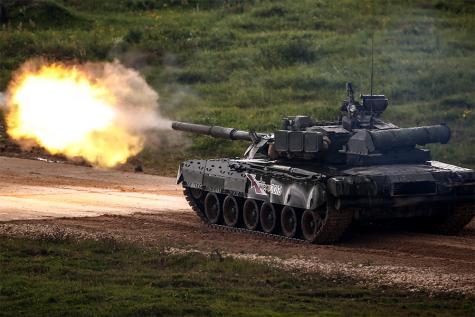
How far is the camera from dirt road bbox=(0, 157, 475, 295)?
24.0 m

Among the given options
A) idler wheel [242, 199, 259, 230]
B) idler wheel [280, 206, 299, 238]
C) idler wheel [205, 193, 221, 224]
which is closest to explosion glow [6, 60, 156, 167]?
idler wheel [205, 193, 221, 224]

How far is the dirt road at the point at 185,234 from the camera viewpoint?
23953mm

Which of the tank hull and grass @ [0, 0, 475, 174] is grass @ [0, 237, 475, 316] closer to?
the tank hull

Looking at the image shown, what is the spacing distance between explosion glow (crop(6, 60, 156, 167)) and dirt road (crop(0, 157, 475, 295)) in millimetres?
1487

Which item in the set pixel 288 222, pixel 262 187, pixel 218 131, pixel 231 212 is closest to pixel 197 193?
pixel 231 212

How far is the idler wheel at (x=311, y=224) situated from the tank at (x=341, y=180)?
0.02 metres

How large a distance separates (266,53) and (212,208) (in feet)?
79.2

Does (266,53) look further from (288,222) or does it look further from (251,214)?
(288,222)

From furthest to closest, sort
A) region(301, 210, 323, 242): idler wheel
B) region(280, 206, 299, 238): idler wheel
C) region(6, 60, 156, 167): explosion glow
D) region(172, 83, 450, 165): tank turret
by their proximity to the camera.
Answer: region(6, 60, 156, 167): explosion glow → region(280, 206, 299, 238): idler wheel → region(172, 83, 450, 165): tank turret → region(301, 210, 323, 242): idler wheel

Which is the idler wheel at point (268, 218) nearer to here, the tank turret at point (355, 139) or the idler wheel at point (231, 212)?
the idler wheel at point (231, 212)

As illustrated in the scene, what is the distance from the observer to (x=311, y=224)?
1103 inches

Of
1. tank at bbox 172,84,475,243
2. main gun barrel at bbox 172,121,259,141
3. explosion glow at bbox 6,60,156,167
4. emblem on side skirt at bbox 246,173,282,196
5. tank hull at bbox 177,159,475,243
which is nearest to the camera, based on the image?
tank hull at bbox 177,159,475,243

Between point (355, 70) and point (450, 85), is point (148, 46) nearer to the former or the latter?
point (355, 70)

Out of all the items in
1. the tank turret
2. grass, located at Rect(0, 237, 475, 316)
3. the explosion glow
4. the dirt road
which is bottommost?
grass, located at Rect(0, 237, 475, 316)
